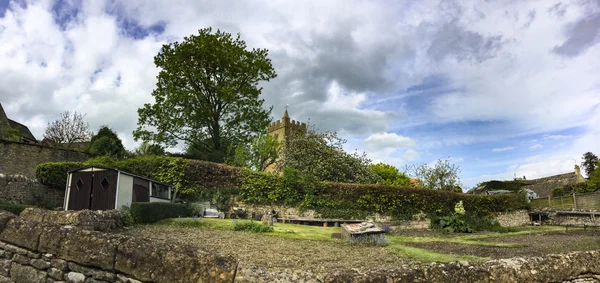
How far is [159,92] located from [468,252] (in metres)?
26.3

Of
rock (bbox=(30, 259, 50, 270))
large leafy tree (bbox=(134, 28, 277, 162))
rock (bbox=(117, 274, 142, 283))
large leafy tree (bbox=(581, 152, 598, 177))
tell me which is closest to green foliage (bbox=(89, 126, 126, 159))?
large leafy tree (bbox=(134, 28, 277, 162))

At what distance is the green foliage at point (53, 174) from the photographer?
19484mm

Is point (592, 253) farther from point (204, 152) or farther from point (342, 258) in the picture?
point (204, 152)

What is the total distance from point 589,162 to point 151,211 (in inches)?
2640

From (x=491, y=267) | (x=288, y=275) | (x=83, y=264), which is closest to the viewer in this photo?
(x=288, y=275)

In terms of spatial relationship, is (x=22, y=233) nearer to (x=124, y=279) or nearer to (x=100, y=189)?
(x=124, y=279)

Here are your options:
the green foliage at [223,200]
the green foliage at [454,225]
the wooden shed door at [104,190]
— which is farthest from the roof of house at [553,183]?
the wooden shed door at [104,190]

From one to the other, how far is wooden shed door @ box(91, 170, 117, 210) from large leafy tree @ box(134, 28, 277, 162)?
1374cm

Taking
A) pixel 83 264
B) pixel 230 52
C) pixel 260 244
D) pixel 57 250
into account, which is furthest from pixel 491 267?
pixel 230 52

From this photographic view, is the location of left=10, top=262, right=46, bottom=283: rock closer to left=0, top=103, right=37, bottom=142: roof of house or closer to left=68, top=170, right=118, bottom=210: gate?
left=68, top=170, right=118, bottom=210: gate

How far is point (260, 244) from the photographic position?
1002cm

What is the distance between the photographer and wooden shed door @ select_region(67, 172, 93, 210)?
50.8 feet

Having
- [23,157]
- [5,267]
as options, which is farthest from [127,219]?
[23,157]

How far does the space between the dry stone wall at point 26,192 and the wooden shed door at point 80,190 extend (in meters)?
4.40
